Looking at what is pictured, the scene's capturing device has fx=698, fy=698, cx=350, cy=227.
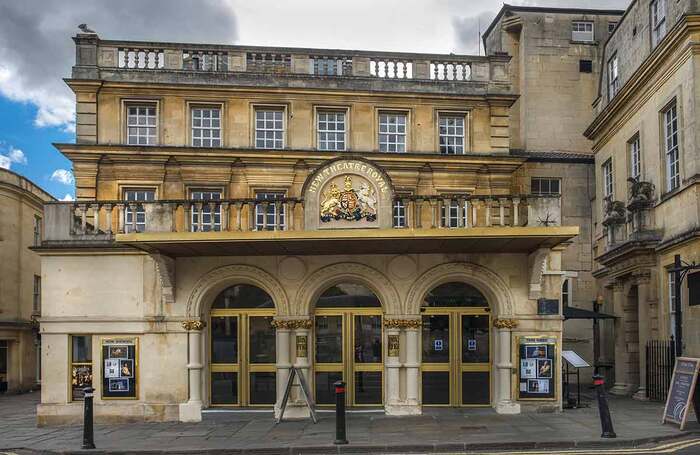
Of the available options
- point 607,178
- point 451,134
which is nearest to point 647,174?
point 607,178

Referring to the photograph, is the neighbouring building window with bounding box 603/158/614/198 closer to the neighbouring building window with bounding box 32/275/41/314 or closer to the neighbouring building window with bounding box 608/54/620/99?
the neighbouring building window with bounding box 608/54/620/99

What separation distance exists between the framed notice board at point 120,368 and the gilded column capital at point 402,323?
19.2ft

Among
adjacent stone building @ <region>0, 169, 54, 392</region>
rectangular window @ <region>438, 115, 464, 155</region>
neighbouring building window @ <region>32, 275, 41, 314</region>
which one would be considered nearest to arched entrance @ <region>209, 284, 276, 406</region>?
rectangular window @ <region>438, 115, 464, 155</region>

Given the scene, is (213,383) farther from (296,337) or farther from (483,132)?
(483,132)

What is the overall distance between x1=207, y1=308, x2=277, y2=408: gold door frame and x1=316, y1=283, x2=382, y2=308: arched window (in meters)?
1.32

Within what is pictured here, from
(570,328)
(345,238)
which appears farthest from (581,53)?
(345,238)

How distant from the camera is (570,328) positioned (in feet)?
89.9

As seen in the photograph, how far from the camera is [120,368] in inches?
631

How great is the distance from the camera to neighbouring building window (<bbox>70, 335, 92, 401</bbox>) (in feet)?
53.1

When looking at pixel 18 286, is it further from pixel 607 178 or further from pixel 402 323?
pixel 607 178

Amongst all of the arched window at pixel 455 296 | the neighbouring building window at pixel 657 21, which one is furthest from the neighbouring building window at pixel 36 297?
the neighbouring building window at pixel 657 21

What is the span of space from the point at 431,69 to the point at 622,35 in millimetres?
7011

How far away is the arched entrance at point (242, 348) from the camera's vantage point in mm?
16812

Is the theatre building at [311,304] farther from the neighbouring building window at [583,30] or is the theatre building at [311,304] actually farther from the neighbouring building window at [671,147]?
the neighbouring building window at [583,30]
